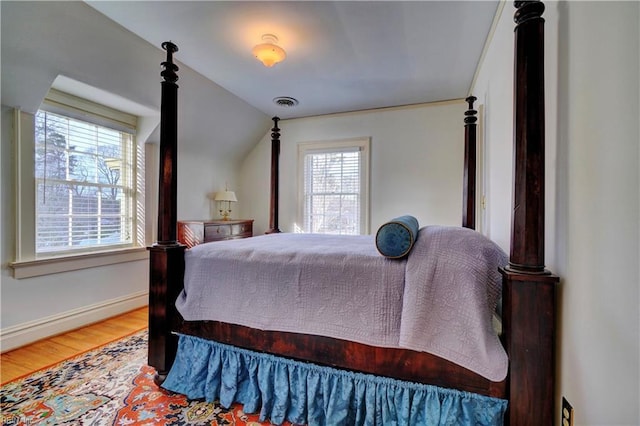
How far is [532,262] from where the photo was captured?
104 cm

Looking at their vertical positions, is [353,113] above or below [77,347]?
above

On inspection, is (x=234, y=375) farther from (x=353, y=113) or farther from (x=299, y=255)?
(x=353, y=113)

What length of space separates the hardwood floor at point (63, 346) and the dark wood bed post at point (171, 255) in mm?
1073

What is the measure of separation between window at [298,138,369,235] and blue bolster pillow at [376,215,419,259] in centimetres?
293

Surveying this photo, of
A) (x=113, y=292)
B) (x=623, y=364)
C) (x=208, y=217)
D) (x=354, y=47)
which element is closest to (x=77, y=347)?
(x=113, y=292)

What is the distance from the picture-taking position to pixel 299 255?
1.48m

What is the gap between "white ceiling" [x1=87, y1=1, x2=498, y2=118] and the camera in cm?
208

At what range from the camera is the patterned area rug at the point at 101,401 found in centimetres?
151

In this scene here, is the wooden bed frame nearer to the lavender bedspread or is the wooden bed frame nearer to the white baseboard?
the lavender bedspread

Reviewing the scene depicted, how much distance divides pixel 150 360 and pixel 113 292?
5.82 feet

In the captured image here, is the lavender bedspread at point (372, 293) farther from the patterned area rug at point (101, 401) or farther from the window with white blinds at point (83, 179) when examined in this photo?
the window with white blinds at point (83, 179)

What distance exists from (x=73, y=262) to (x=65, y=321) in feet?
1.77

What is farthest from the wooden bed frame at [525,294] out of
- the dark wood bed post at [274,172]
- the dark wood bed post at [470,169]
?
the dark wood bed post at [274,172]

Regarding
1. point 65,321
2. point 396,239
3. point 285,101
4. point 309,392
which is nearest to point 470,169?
point 396,239
